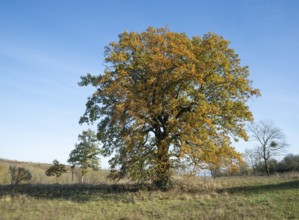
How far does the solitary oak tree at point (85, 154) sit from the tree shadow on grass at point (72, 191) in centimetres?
1910

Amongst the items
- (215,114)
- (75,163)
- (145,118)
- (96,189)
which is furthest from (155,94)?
(75,163)

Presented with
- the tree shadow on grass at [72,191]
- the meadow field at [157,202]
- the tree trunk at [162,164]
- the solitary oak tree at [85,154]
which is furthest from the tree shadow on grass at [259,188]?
the solitary oak tree at [85,154]

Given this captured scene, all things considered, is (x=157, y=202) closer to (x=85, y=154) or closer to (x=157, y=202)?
(x=157, y=202)

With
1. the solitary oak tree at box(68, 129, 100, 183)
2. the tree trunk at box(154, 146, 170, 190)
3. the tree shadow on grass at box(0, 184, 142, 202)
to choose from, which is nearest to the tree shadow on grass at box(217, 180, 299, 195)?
the tree trunk at box(154, 146, 170, 190)

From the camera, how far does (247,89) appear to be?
877 inches

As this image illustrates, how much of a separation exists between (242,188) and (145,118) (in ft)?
34.1

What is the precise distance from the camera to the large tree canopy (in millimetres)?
20016

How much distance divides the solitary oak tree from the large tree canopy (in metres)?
24.2

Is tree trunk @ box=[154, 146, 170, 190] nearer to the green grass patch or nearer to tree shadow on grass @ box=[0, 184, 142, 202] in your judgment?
the green grass patch

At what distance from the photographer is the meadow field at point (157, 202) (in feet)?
49.8

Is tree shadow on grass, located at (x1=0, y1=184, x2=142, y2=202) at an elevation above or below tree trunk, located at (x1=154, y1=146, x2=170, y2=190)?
below

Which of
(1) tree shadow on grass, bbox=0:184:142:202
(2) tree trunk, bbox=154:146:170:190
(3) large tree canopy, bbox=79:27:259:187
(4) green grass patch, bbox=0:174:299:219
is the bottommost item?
(4) green grass patch, bbox=0:174:299:219

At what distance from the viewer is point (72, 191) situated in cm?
2370

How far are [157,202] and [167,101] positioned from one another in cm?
794
